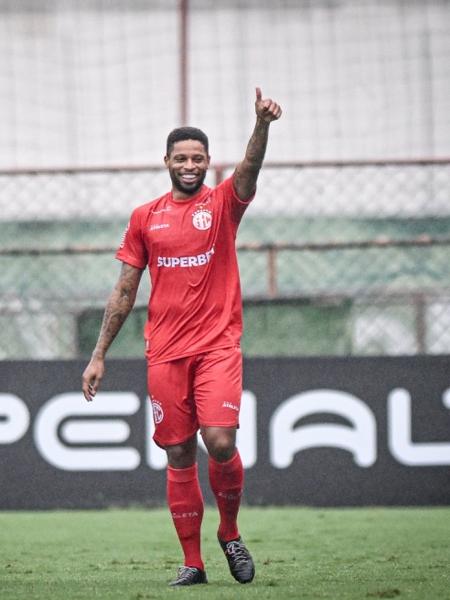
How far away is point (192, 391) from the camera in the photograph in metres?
6.36

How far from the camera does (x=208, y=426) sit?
618 centimetres

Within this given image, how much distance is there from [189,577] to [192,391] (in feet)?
2.74

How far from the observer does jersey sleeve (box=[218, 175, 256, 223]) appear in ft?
20.8

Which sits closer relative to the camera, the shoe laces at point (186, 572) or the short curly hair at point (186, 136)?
the shoe laces at point (186, 572)

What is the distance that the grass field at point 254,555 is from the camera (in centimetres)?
586

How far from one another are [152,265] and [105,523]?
11.0 ft

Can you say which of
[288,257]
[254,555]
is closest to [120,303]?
[254,555]

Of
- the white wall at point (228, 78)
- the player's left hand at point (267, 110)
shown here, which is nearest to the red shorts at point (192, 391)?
the player's left hand at point (267, 110)

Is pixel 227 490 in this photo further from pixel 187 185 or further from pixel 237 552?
pixel 187 185

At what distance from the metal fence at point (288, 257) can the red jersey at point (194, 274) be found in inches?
152

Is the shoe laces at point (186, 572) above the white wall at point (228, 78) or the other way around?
the other way around

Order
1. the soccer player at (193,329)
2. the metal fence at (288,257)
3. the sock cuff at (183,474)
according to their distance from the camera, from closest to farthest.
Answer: the soccer player at (193,329) < the sock cuff at (183,474) < the metal fence at (288,257)

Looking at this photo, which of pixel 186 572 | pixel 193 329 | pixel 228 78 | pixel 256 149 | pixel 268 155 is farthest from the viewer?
pixel 228 78

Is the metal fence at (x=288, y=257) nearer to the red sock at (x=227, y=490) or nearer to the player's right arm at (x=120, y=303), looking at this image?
the player's right arm at (x=120, y=303)
